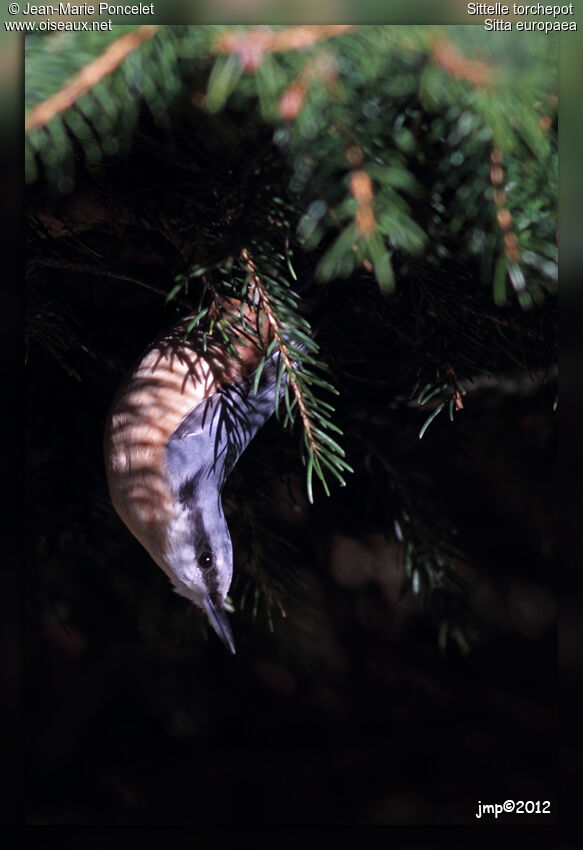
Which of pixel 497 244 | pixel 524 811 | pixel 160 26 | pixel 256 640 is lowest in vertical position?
pixel 524 811

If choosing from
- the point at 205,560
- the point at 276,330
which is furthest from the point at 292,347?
the point at 205,560

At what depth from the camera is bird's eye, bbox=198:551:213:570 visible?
15.0 inches

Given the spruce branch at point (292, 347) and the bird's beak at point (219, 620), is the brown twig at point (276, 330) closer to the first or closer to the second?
the spruce branch at point (292, 347)

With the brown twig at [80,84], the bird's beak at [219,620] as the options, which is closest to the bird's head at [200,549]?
the bird's beak at [219,620]

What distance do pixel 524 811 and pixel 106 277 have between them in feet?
1.21

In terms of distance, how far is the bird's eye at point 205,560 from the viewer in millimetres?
380

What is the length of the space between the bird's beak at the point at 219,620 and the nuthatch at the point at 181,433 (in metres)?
0.02

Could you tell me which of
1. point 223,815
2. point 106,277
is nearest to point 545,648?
point 223,815

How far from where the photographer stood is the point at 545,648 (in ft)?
1.45

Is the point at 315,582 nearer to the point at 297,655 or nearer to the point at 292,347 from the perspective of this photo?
the point at 297,655

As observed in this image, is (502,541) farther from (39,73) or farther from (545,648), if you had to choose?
(39,73)

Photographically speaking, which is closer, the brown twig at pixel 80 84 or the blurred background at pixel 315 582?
the brown twig at pixel 80 84

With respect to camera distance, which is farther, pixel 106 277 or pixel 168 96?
pixel 106 277

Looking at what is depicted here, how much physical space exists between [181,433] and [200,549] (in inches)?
2.2
